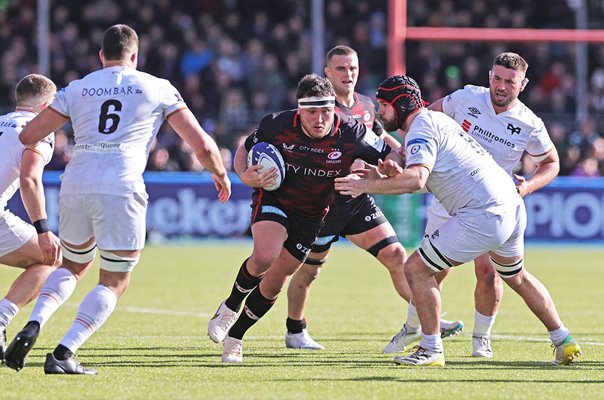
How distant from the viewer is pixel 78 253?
7672mm

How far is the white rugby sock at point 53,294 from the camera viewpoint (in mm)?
7516

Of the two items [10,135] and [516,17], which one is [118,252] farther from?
[516,17]

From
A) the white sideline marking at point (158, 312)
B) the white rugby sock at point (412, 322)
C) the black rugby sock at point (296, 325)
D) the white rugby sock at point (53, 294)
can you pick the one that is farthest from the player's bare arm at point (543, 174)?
the white sideline marking at point (158, 312)

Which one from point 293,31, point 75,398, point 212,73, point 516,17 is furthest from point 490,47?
point 75,398

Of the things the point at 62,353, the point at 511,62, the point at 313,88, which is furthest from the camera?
the point at 511,62

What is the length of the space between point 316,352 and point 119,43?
2.98m

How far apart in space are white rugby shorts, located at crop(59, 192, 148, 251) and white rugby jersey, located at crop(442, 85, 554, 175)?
9.78ft

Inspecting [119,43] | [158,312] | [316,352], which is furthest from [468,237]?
[158,312]

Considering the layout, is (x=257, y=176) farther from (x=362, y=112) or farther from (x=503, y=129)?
(x=503, y=129)

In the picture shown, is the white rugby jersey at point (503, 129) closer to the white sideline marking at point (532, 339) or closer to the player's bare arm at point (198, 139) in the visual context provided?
the white sideline marking at point (532, 339)

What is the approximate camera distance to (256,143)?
28.5ft

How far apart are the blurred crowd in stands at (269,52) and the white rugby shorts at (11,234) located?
14763 mm

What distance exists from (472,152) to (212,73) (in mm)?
17689

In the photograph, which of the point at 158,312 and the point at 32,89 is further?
the point at 158,312
